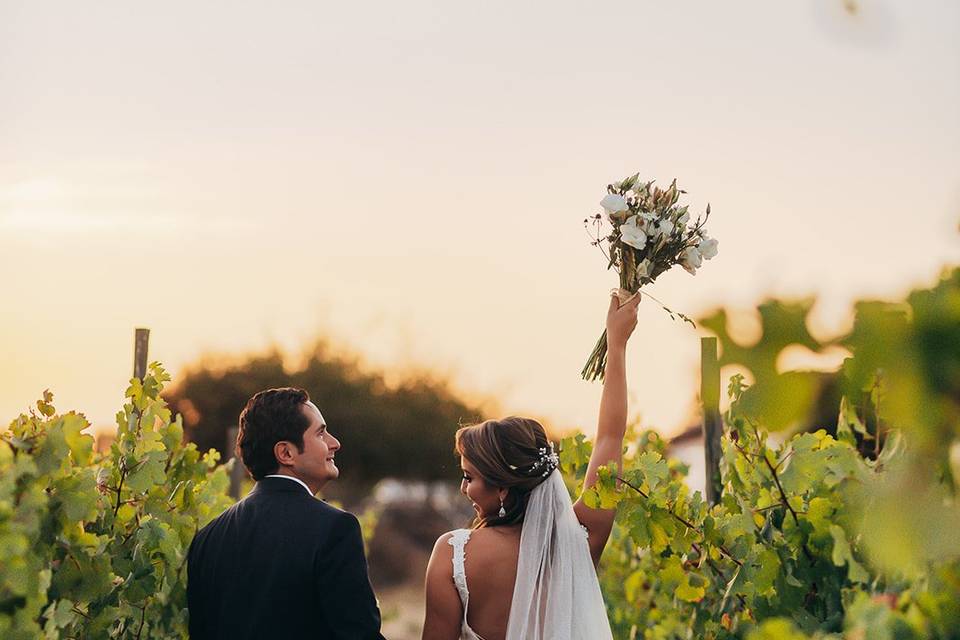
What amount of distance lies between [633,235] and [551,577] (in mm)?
1092

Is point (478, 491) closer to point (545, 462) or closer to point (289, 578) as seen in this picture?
point (545, 462)

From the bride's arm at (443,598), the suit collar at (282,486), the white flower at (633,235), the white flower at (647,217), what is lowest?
the bride's arm at (443,598)

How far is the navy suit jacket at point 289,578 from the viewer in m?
3.55

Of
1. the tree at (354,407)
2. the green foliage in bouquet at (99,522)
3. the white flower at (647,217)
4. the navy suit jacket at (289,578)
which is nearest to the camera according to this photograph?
the green foliage in bouquet at (99,522)

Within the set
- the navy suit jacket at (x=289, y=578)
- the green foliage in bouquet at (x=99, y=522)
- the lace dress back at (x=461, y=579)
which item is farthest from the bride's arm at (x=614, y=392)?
the green foliage in bouquet at (x=99, y=522)

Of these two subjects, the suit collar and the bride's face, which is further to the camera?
the suit collar

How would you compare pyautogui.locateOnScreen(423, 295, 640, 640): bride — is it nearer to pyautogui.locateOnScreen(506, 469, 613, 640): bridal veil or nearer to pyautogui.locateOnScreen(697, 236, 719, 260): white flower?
pyautogui.locateOnScreen(506, 469, 613, 640): bridal veil

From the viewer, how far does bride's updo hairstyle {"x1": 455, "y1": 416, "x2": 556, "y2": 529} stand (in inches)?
146

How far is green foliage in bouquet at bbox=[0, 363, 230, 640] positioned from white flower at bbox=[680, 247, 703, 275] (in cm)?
177

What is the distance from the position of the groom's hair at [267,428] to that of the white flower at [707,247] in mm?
1392

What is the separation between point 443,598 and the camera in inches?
141

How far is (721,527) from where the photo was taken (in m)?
3.77

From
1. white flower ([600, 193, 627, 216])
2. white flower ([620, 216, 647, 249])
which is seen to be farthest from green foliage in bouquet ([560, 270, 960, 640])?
white flower ([600, 193, 627, 216])

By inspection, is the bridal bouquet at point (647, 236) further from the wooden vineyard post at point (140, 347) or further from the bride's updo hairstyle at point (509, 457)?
the wooden vineyard post at point (140, 347)
